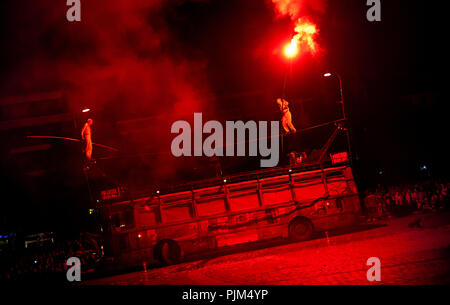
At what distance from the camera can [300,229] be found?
37.0 ft

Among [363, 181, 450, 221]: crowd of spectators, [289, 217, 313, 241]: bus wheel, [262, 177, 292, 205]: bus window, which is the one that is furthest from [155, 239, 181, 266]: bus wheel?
[363, 181, 450, 221]: crowd of spectators

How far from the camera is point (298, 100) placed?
20297 millimetres

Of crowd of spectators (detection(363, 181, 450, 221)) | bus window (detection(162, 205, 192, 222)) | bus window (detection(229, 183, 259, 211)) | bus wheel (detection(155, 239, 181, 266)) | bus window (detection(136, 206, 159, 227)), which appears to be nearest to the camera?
bus wheel (detection(155, 239, 181, 266))

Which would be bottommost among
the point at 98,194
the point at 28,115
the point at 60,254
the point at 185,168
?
the point at 60,254

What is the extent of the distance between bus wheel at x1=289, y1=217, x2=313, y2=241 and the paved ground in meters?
0.40

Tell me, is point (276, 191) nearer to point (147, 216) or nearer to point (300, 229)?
point (300, 229)

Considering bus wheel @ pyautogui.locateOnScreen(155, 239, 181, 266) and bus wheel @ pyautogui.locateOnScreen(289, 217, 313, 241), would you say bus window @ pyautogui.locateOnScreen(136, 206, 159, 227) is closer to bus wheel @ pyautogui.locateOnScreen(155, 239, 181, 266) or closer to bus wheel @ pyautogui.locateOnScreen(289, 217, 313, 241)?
bus wheel @ pyautogui.locateOnScreen(155, 239, 181, 266)

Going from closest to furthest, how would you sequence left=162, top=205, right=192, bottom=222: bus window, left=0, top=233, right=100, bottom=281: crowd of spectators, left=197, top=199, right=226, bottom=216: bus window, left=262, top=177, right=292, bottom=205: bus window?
left=162, top=205, right=192, bottom=222: bus window → left=197, top=199, right=226, bottom=216: bus window → left=262, top=177, right=292, bottom=205: bus window → left=0, top=233, right=100, bottom=281: crowd of spectators

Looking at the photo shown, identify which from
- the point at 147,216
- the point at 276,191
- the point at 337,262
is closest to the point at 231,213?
the point at 276,191

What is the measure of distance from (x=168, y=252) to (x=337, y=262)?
565cm

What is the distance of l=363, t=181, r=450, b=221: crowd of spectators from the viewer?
14047mm
